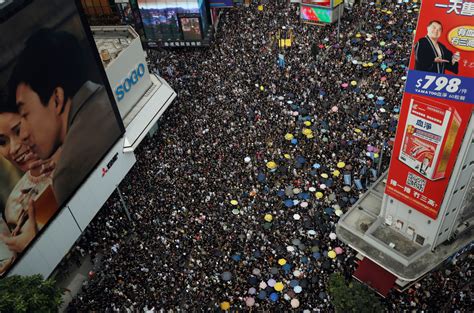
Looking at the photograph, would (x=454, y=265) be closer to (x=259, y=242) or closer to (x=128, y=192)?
(x=259, y=242)

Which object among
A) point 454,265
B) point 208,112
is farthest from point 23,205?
point 454,265

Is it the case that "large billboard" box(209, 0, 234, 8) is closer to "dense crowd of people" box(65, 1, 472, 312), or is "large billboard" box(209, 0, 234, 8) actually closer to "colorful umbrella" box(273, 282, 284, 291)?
"dense crowd of people" box(65, 1, 472, 312)

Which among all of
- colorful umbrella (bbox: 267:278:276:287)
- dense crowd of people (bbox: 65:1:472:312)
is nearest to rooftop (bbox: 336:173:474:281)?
dense crowd of people (bbox: 65:1:472:312)

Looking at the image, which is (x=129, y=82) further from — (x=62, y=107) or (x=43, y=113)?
(x=43, y=113)

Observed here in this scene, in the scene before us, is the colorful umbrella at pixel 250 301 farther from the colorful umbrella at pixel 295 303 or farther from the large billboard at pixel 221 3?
the large billboard at pixel 221 3

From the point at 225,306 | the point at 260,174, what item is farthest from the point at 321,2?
the point at 225,306
